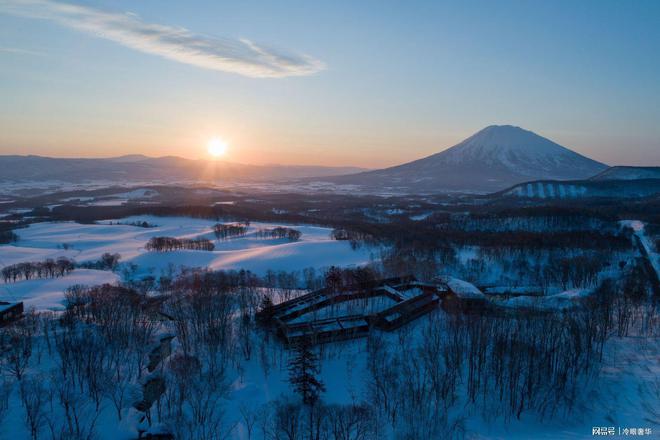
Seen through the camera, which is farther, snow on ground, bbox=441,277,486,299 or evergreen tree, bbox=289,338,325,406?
snow on ground, bbox=441,277,486,299

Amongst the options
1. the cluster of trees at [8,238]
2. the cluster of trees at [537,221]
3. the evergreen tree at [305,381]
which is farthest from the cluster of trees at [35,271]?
the cluster of trees at [537,221]

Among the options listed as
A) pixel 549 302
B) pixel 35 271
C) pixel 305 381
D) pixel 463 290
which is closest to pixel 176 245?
pixel 35 271

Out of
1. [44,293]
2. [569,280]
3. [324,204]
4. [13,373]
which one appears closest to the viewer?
[13,373]

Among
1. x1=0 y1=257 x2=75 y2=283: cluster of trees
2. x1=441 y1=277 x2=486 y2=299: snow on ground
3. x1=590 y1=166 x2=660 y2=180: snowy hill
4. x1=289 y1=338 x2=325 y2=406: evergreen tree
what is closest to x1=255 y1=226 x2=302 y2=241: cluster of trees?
x1=0 y1=257 x2=75 y2=283: cluster of trees

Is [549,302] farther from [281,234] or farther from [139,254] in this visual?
[281,234]

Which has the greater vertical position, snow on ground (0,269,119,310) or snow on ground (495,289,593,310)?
snow on ground (495,289,593,310)

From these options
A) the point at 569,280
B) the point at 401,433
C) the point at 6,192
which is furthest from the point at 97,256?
the point at 6,192

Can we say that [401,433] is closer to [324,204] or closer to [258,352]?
[258,352]

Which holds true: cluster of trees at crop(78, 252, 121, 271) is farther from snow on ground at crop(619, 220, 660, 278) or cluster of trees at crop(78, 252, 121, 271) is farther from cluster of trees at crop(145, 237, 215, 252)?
snow on ground at crop(619, 220, 660, 278)
